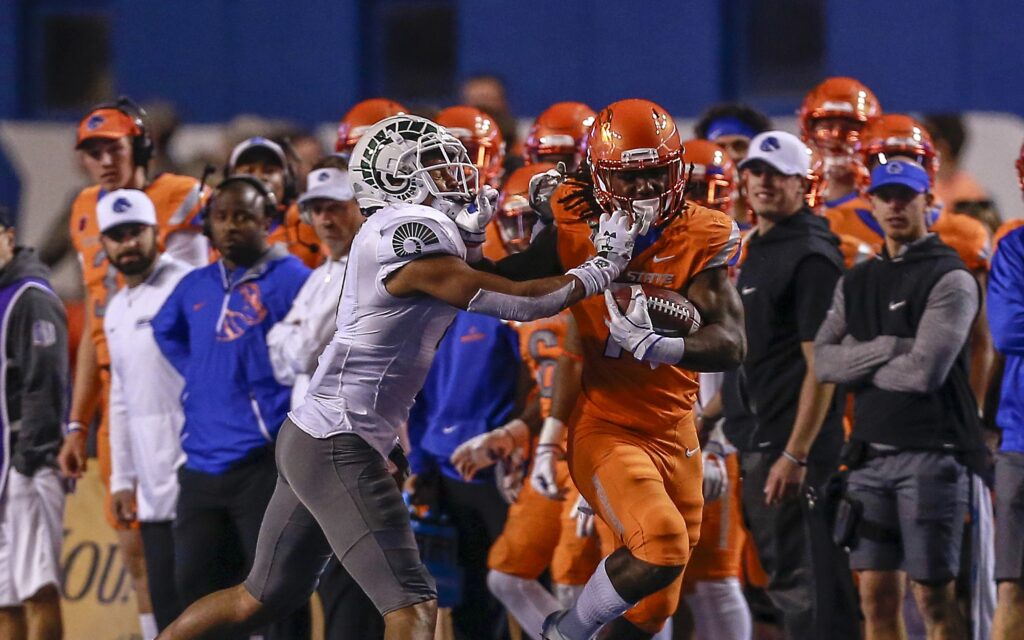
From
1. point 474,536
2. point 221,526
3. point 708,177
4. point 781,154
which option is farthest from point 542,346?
point 221,526

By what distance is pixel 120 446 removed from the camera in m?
6.13

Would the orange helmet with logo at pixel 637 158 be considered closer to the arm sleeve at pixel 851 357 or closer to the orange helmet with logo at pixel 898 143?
the arm sleeve at pixel 851 357

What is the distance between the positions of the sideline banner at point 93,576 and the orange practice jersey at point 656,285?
305cm

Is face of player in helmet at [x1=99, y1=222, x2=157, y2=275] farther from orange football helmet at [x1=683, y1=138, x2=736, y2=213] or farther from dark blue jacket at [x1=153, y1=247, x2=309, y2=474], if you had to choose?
orange football helmet at [x1=683, y1=138, x2=736, y2=213]

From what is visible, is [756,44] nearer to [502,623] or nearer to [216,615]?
[502,623]

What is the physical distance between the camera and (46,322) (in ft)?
19.8

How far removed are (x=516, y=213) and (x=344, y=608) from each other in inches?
61.3

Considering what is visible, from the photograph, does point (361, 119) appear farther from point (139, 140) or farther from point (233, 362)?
point (233, 362)

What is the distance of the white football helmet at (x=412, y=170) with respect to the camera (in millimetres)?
4547

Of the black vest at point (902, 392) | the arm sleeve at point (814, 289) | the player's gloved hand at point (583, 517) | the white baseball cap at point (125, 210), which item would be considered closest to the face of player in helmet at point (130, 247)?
the white baseball cap at point (125, 210)

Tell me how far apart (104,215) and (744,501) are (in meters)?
2.65

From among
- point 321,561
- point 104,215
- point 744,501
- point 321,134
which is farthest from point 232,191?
point 321,134

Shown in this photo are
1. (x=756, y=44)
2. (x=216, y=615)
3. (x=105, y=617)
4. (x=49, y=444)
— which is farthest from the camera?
(x=756, y=44)


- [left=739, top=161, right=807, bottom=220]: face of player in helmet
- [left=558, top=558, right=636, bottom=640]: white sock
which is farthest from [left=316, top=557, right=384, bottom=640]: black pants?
[left=739, top=161, right=807, bottom=220]: face of player in helmet
